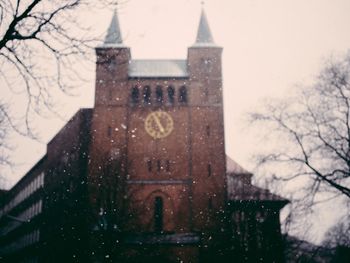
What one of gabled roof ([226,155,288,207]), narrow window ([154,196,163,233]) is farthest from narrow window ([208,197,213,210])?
narrow window ([154,196,163,233])

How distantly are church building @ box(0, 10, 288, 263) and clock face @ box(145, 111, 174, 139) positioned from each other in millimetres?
76

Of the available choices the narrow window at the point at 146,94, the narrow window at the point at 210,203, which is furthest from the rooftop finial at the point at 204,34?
the narrow window at the point at 210,203

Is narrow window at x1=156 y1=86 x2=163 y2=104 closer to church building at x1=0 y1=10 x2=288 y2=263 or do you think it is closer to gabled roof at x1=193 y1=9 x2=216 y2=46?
church building at x1=0 y1=10 x2=288 y2=263

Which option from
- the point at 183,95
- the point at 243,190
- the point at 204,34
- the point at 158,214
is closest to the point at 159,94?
the point at 183,95

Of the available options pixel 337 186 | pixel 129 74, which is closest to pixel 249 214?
pixel 337 186

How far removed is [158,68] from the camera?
38.1 metres

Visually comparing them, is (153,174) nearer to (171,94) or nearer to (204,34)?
(171,94)

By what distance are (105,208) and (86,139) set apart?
351 inches

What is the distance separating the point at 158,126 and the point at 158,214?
6.59 meters

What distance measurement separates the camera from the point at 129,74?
37.3 meters

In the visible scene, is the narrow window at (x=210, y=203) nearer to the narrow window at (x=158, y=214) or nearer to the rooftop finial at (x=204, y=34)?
the narrow window at (x=158, y=214)

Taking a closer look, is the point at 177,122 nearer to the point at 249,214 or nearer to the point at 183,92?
the point at 183,92

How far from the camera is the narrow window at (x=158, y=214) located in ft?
109

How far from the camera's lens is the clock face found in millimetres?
35406
